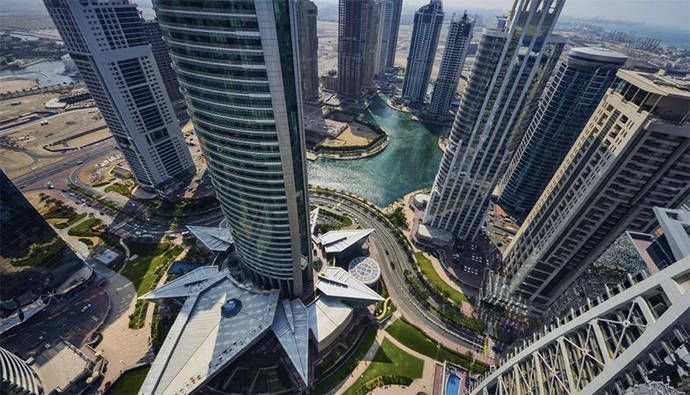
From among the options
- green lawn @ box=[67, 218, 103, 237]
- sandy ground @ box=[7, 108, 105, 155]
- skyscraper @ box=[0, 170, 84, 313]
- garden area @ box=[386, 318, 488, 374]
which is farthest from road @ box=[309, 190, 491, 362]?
sandy ground @ box=[7, 108, 105, 155]

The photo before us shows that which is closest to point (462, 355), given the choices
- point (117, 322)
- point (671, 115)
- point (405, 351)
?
point (405, 351)

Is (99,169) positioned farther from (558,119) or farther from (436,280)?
(558,119)

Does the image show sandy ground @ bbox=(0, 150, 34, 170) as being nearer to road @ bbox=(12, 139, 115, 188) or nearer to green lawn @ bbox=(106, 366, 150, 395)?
road @ bbox=(12, 139, 115, 188)

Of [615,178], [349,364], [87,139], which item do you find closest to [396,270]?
[349,364]

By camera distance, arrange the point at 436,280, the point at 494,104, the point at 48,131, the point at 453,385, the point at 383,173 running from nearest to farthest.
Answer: the point at 453,385 → the point at 494,104 → the point at 436,280 → the point at 383,173 → the point at 48,131

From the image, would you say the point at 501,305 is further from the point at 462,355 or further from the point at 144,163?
the point at 144,163

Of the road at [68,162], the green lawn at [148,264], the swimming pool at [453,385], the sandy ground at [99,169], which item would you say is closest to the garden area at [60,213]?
the sandy ground at [99,169]

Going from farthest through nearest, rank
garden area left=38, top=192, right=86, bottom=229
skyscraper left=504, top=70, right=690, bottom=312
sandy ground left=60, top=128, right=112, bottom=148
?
1. sandy ground left=60, top=128, right=112, bottom=148
2. garden area left=38, top=192, right=86, bottom=229
3. skyscraper left=504, top=70, right=690, bottom=312
